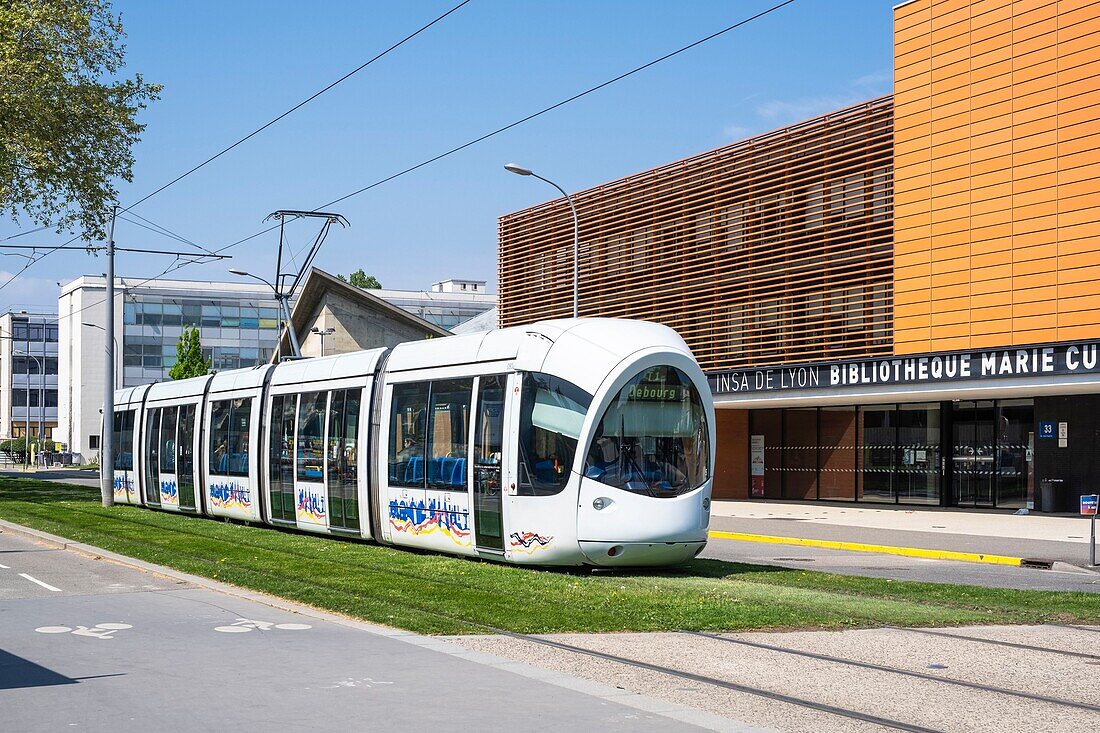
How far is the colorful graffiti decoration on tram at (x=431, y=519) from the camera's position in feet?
55.4

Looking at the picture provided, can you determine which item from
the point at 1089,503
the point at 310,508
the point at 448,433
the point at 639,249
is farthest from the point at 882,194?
the point at 448,433

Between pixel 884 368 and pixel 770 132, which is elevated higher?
pixel 770 132

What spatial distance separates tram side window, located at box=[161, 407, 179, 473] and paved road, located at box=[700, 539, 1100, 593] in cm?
1293

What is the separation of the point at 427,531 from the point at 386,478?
1413mm

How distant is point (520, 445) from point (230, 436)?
11.4 metres

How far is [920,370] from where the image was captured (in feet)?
102

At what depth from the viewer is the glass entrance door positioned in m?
33.4

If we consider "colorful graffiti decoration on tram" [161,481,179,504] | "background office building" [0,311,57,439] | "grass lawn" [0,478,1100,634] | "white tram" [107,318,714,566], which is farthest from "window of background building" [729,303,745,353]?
"background office building" [0,311,57,439]

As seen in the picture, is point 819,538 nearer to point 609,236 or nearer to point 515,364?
point 515,364

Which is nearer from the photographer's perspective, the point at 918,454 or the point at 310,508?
the point at 310,508

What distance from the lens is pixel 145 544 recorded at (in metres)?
19.4

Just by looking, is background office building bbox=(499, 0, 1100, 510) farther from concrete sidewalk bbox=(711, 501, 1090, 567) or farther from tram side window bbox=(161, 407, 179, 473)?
tram side window bbox=(161, 407, 179, 473)

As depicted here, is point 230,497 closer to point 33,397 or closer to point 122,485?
point 122,485

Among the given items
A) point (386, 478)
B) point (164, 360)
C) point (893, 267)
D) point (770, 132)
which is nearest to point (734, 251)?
point (770, 132)
